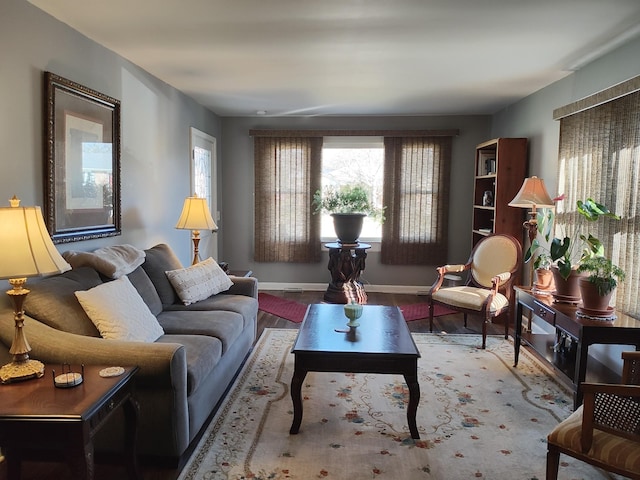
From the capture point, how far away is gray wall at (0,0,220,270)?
246 cm

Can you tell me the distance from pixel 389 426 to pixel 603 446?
45.8 inches

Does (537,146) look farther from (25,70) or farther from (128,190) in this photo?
(25,70)

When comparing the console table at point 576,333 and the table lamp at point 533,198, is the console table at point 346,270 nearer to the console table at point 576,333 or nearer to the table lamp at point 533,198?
the table lamp at point 533,198

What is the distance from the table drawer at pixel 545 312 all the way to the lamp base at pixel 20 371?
2.85 m

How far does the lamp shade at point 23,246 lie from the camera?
5.77 feet

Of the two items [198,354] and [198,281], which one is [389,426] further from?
[198,281]

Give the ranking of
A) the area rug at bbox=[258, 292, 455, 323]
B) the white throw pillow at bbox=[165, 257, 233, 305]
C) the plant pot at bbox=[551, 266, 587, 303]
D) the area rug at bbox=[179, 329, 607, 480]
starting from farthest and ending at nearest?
the area rug at bbox=[258, 292, 455, 323]
the white throw pillow at bbox=[165, 257, 233, 305]
the plant pot at bbox=[551, 266, 587, 303]
the area rug at bbox=[179, 329, 607, 480]

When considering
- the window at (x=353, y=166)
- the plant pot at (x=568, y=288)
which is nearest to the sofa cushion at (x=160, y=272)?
the plant pot at (x=568, y=288)

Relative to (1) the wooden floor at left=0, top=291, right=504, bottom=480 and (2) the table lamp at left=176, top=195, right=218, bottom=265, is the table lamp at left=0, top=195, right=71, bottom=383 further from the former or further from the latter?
(2) the table lamp at left=176, top=195, right=218, bottom=265

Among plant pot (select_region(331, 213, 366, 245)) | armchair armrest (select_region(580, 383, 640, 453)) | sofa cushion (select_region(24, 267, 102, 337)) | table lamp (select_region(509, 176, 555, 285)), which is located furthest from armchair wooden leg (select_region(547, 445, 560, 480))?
plant pot (select_region(331, 213, 366, 245))

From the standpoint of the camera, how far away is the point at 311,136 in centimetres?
625

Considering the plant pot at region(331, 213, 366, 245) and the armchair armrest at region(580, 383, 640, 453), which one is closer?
the armchair armrest at region(580, 383, 640, 453)


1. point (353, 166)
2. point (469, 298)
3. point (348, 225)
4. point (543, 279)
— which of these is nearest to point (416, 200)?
point (353, 166)

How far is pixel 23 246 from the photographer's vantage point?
5.89 feet
